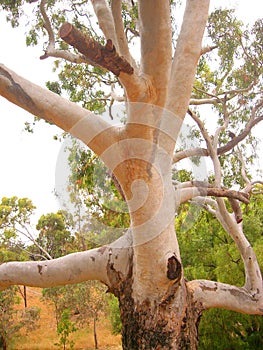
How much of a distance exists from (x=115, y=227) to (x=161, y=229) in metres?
4.59

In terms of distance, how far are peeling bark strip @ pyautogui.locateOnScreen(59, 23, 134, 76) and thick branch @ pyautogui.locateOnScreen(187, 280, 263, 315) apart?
2.17m

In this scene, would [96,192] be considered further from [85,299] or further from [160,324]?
[85,299]

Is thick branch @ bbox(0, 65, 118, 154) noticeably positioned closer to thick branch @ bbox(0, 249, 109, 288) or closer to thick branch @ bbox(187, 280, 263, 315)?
thick branch @ bbox(0, 249, 109, 288)

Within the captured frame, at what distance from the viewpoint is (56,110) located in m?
2.92

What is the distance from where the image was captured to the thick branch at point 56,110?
9.07 ft

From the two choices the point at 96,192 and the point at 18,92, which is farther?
the point at 96,192

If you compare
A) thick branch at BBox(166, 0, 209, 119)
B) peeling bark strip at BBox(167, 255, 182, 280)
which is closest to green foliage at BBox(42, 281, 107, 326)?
peeling bark strip at BBox(167, 255, 182, 280)

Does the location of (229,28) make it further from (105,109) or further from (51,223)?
(51,223)

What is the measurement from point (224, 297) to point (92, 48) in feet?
9.53

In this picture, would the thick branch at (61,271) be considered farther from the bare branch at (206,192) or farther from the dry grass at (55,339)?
the dry grass at (55,339)

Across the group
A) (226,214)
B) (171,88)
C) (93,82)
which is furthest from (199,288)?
(93,82)

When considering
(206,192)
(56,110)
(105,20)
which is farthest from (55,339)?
(56,110)

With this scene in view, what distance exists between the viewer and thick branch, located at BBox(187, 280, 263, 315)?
3.63 metres

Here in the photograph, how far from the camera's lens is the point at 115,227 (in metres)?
7.63
